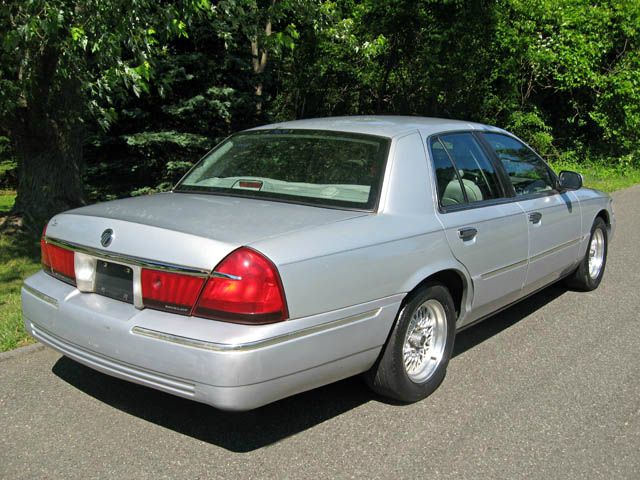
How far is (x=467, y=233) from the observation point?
420 cm

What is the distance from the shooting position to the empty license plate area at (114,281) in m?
3.35

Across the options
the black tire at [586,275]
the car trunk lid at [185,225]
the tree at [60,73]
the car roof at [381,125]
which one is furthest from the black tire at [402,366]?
A: the tree at [60,73]

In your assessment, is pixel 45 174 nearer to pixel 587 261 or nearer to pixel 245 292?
pixel 587 261

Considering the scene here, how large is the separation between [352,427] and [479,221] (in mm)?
1556

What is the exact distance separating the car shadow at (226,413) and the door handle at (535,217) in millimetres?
1782

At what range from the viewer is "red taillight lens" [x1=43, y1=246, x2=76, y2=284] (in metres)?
3.66

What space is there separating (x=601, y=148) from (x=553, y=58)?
132 inches

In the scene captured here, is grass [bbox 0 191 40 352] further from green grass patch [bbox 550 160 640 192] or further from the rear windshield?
green grass patch [bbox 550 160 640 192]

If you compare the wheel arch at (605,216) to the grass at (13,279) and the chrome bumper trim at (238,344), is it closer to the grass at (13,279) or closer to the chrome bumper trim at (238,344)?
the chrome bumper trim at (238,344)

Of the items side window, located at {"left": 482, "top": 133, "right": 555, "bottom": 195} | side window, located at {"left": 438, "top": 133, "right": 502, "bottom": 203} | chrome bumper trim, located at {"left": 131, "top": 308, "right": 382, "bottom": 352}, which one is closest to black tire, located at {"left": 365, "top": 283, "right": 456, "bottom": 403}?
chrome bumper trim, located at {"left": 131, "top": 308, "right": 382, "bottom": 352}

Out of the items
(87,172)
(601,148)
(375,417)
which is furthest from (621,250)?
(601,148)

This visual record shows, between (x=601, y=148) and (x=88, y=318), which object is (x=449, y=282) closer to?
(x=88, y=318)

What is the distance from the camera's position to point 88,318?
3365 millimetres

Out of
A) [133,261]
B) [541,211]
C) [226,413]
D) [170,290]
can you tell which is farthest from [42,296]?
[541,211]
